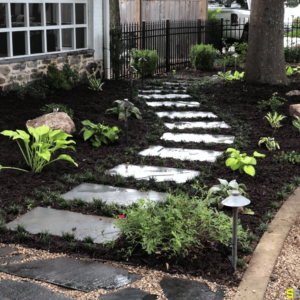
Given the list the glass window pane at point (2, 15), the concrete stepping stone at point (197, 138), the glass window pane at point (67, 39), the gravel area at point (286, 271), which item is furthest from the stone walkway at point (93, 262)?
the glass window pane at point (67, 39)

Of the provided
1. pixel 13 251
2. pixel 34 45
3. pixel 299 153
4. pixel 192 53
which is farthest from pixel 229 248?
pixel 192 53

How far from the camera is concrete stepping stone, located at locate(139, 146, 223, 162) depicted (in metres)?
6.29

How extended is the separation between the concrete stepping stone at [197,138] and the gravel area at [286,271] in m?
3.02

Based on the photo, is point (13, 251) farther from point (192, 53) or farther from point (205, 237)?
point (192, 53)

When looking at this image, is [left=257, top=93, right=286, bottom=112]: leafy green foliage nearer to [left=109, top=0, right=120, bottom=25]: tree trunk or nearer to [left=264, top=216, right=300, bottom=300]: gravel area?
[left=264, top=216, right=300, bottom=300]: gravel area

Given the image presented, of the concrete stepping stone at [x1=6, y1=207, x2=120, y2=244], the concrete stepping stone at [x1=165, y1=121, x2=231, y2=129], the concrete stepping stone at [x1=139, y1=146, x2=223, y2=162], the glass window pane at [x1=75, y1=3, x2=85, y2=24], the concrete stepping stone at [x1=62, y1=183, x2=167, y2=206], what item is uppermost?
the glass window pane at [x1=75, y1=3, x2=85, y2=24]

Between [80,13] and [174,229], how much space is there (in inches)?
341

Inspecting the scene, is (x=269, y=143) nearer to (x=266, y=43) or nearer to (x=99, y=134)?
(x=99, y=134)

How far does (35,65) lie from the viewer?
32.1ft

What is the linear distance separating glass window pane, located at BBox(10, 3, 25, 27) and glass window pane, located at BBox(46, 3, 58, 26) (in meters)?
0.75

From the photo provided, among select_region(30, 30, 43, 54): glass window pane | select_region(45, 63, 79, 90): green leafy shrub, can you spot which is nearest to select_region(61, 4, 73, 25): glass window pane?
select_region(30, 30, 43, 54): glass window pane

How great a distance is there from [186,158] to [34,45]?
5086 mm

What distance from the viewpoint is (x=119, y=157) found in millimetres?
6328

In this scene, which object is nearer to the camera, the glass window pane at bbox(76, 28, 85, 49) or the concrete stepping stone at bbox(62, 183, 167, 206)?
the concrete stepping stone at bbox(62, 183, 167, 206)
